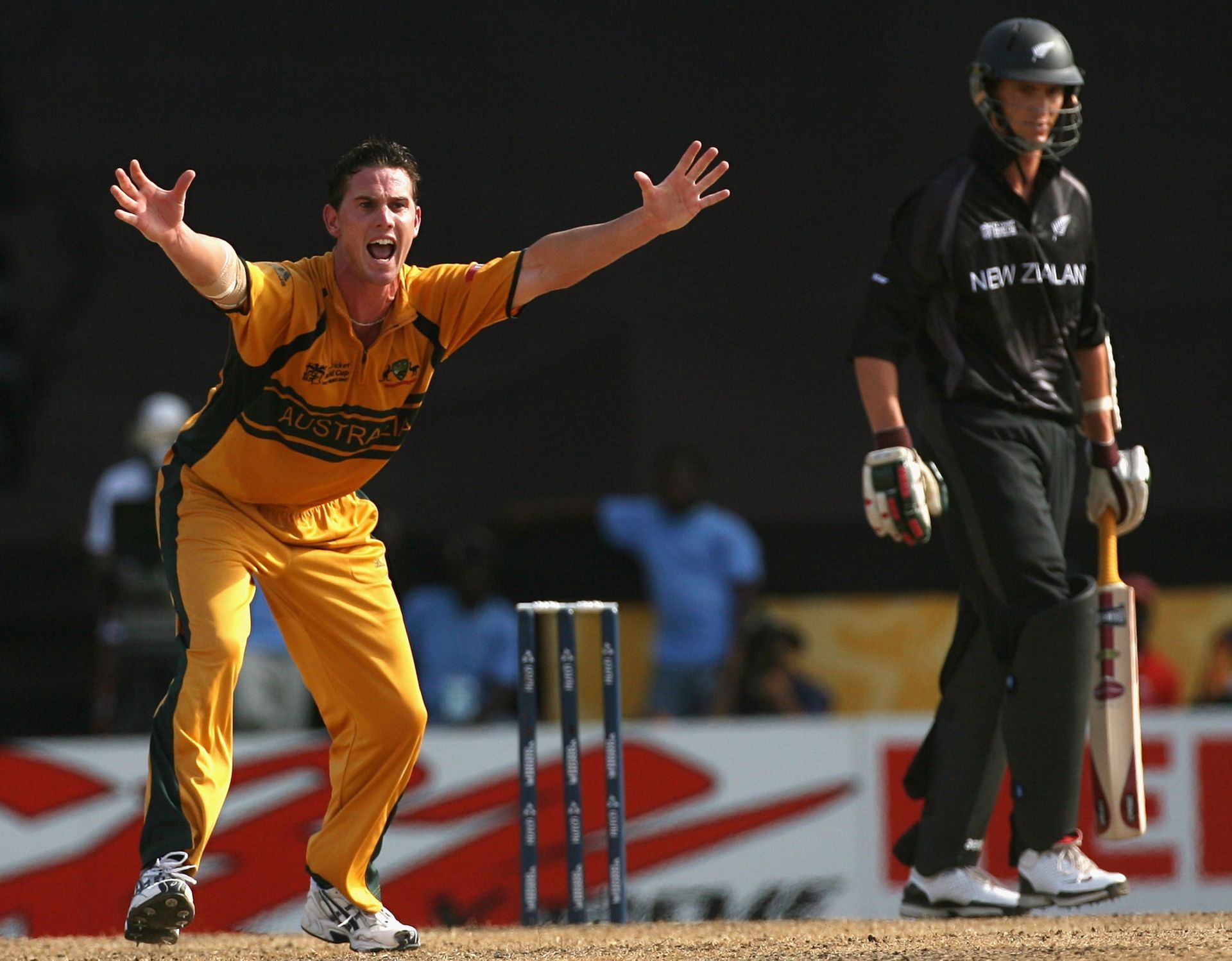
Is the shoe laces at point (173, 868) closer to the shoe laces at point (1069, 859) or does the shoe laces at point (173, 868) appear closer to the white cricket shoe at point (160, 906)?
the white cricket shoe at point (160, 906)

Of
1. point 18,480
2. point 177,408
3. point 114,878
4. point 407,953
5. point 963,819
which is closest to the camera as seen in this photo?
point 407,953

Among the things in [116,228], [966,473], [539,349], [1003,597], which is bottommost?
[1003,597]

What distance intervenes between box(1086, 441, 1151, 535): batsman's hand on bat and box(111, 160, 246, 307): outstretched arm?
2201mm

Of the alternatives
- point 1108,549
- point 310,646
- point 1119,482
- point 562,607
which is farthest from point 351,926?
point 1119,482

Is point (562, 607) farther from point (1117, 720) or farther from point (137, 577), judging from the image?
point (137, 577)

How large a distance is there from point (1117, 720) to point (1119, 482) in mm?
590

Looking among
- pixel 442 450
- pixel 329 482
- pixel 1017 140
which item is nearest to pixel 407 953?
pixel 329 482

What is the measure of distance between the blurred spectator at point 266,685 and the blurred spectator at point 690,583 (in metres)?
1.55

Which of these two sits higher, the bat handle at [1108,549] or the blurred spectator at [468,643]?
the bat handle at [1108,549]

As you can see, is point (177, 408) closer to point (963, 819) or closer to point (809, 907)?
point (809, 907)

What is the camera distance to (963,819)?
4.82 meters

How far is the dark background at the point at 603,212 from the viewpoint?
883 centimetres

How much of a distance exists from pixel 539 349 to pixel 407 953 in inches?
188

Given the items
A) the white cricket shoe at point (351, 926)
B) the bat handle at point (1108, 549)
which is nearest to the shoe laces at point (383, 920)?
the white cricket shoe at point (351, 926)
